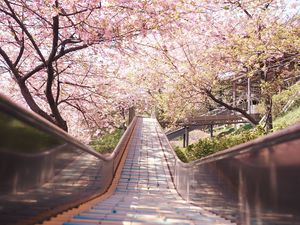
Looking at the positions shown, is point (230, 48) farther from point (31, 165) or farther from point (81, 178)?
point (31, 165)

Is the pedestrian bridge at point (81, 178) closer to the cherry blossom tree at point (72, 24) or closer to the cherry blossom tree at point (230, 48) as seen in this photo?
the cherry blossom tree at point (72, 24)

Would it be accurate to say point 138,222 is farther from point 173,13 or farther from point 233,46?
point 233,46

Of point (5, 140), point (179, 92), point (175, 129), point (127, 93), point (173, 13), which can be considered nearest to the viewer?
point (5, 140)

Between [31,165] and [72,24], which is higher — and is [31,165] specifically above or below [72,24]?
below

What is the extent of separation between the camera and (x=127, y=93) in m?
24.8

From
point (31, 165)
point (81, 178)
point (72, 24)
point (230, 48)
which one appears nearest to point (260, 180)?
point (31, 165)

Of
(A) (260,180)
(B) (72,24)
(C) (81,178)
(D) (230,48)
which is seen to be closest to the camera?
(A) (260,180)

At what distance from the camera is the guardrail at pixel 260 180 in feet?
7.13

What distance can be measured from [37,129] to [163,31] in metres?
6.51

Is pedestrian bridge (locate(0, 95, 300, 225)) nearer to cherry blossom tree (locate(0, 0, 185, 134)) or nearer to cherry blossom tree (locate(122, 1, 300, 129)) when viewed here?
cherry blossom tree (locate(0, 0, 185, 134))

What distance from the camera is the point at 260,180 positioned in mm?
2834

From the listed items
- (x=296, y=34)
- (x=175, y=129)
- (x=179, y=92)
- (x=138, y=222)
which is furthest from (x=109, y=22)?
(x=175, y=129)

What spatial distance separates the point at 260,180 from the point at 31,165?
1.62 m

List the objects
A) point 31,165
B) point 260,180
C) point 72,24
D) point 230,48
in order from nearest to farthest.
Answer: point 31,165 → point 260,180 → point 72,24 → point 230,48
